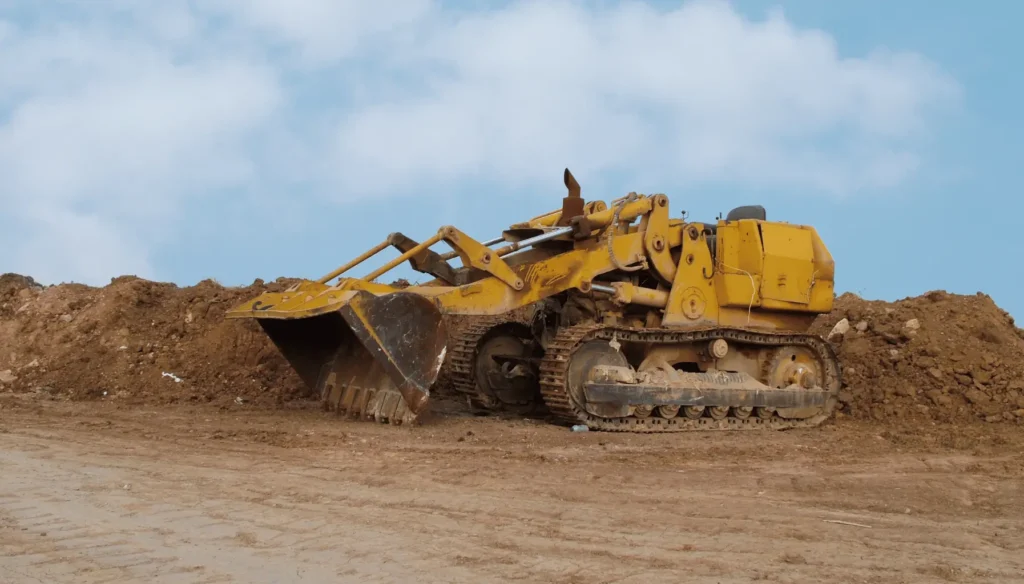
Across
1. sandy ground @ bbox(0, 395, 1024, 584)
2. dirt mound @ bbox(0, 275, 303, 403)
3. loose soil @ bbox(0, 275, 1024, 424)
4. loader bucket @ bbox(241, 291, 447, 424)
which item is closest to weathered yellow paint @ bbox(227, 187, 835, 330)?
loader bucket @ bbox(241, 291, 447, 424)

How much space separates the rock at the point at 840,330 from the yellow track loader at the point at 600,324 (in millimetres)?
2357

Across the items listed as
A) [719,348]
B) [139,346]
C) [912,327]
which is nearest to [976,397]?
[912,327]

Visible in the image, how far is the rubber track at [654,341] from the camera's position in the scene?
381 inches

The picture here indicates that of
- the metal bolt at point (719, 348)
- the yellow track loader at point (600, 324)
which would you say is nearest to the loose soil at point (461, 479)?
the yellow track loader at point (600, 324)

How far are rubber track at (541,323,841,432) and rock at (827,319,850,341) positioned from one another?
260 centimetres

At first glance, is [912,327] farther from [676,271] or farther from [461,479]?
[461,479]

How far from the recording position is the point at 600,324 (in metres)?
10.1

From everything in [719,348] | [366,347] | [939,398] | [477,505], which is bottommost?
[477,505]

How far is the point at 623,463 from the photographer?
26.3 feet

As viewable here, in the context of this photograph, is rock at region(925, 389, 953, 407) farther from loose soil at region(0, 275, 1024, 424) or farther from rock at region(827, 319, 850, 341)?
rock at region(827, 319, 850, 341)

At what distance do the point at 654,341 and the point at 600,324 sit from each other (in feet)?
2.58

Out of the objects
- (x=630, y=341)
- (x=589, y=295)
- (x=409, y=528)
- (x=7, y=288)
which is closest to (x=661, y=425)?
(x=630, y=341)

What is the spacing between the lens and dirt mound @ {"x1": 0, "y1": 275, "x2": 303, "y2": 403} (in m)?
12.2

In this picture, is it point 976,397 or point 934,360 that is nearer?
point 976,397
